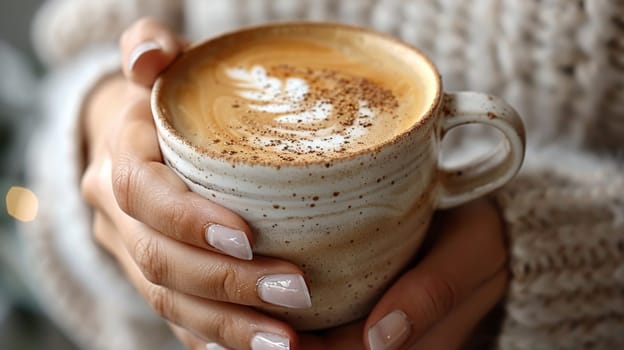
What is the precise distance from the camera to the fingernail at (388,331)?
17.6 inches

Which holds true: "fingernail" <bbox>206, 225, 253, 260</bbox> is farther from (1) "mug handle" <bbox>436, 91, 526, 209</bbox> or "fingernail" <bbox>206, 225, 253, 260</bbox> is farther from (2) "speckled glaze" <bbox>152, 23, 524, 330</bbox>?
(1) "mug handle" <bbox>436, 91, 526, 209</bbox>

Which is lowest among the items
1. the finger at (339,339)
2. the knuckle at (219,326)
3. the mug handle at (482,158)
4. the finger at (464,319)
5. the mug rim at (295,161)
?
the finger at (464,319)

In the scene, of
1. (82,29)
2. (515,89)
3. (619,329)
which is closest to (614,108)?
(515,89)

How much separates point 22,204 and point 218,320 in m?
0.68

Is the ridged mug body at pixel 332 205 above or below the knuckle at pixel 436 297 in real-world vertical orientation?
above

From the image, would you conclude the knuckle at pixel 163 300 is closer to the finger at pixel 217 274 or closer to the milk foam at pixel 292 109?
the finger at pixel 217 274

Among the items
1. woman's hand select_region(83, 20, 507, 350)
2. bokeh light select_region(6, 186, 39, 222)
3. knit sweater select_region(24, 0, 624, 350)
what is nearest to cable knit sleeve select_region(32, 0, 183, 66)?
knit sweater select_region(24, 0, 624, 350)

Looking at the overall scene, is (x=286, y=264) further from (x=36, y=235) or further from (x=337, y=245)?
(x=36, y=235)

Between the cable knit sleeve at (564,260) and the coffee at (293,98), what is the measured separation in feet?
0.57

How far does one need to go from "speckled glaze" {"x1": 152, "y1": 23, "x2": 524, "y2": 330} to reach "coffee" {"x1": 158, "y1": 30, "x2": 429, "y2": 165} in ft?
0.04

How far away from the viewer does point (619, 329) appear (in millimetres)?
621

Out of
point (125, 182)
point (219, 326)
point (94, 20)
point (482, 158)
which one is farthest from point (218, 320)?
point (94, 20)

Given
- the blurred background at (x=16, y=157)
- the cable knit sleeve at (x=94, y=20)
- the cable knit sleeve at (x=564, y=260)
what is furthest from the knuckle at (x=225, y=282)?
the blurred background at (x=16, y=157)

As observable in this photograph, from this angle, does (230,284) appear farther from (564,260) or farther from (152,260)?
(564,260)
